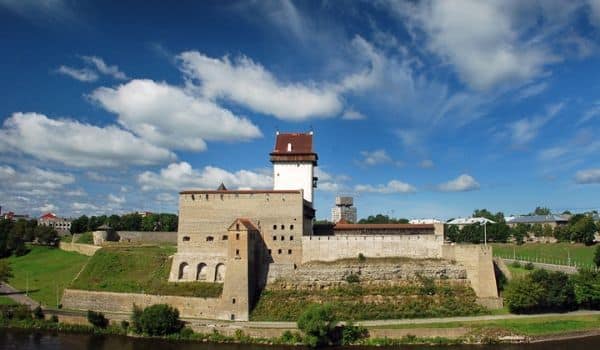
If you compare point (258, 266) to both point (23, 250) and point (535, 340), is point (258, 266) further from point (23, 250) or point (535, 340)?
point (23, 250)

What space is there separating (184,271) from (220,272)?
3305 mm

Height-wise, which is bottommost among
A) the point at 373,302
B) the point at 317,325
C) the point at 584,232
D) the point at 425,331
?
the point at 425,331

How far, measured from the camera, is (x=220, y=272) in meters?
40.9

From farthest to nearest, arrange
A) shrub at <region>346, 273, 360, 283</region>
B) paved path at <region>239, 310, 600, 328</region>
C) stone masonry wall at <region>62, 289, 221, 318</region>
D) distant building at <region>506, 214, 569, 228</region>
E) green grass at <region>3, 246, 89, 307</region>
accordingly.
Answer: distant building at <region>506, 214, 569, 228</region> → green grass at <region>3, 246, 89, 307</region> → shrub at <region>346, 273, 360, 283</region> → stone masonry wall at <region>62, 289, 221, 318</region> → paved path at <region>239, 310, 600, 328</region>

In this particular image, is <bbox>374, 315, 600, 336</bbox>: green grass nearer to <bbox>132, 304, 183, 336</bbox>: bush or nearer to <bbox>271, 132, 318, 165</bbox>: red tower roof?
<bbox>132, 304, 183, 336</bbox>: bush

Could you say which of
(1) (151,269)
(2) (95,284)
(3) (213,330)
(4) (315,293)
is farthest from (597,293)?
(2) (95,284)

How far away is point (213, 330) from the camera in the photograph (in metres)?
33.6

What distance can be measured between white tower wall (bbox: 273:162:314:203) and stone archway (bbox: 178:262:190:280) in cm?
1096

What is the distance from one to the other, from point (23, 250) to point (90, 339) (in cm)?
3874

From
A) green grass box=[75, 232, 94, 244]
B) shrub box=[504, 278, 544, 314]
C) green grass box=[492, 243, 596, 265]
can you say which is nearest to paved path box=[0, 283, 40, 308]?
green grass box=[75, 232, 94, 244]

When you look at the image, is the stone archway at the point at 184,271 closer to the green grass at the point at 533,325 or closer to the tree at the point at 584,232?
the green grass at the point at 533,325

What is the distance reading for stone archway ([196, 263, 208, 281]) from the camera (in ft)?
135

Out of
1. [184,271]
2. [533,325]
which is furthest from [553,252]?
[184,271]

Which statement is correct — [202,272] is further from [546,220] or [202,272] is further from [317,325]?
[546,220]
